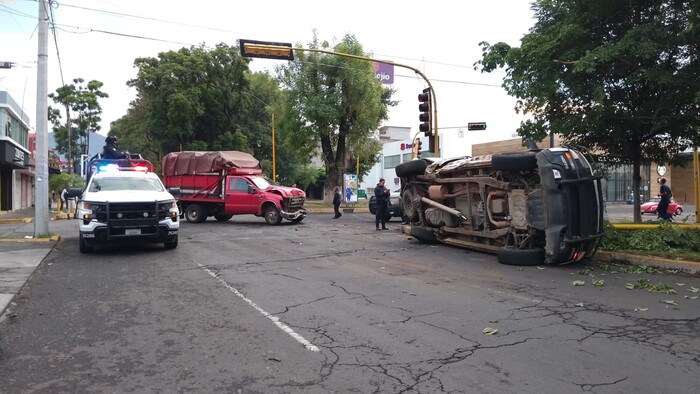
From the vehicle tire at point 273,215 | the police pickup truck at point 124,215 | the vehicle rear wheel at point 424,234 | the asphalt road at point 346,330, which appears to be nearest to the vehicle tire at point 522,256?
the asphalt road at point 346,330

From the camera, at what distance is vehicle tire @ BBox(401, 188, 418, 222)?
48.9ft

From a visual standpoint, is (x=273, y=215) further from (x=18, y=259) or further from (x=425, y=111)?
(x=18, y=259)

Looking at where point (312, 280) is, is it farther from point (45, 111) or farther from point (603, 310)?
point (45, 111)

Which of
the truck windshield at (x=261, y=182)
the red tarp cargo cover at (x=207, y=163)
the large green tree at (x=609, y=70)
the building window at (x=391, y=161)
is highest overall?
the building window at (x=391, y=161)

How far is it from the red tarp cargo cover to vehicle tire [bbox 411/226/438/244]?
9.92 metres

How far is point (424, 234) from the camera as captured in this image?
46.7 ft

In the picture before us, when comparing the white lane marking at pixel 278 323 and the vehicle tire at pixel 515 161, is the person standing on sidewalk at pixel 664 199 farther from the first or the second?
the white lane marking at pixel 278 323

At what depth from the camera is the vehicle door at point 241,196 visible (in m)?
21.5

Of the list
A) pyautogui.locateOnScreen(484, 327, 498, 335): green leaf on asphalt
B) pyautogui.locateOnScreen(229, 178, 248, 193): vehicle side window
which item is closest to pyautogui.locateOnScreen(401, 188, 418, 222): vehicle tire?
pyautogui.locateOnScreen(229, 178, 248, 193): vehicle side window

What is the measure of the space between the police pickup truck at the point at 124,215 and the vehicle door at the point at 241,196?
8.25 m

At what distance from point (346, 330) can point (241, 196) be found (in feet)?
53.6

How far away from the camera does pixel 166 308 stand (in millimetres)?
7062

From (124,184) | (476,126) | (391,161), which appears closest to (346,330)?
(124,184)

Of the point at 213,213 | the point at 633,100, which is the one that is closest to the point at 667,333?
the point at 633,100
